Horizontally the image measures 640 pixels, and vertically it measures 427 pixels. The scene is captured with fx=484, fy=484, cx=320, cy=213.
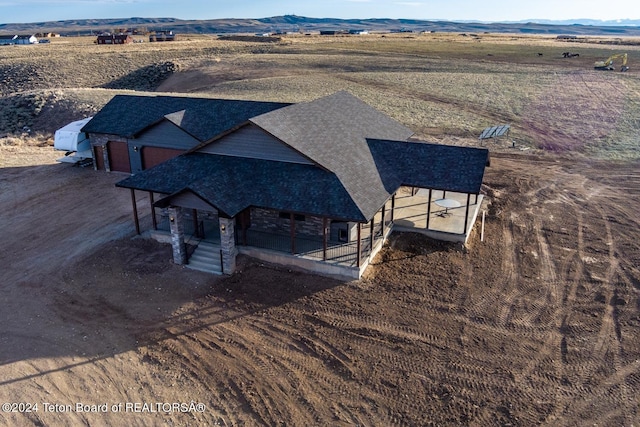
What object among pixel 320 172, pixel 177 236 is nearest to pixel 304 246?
pixel 320 172

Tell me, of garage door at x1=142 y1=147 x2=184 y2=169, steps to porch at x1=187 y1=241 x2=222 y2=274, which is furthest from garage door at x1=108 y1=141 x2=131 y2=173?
steps to porch at x1=187 y1=241 x2=222 y2=274

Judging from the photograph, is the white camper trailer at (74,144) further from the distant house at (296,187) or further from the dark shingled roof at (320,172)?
the dark shingled roof at (320,172)

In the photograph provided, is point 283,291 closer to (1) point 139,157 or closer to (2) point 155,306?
(2) point 155,306

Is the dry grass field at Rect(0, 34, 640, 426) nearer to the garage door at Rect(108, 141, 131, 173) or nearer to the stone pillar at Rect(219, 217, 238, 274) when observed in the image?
the stone pillar at Rect(219, 217, 238, 274)

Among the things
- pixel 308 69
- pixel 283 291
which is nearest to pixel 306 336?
pixel 283 291

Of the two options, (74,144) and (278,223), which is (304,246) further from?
(74,144)
